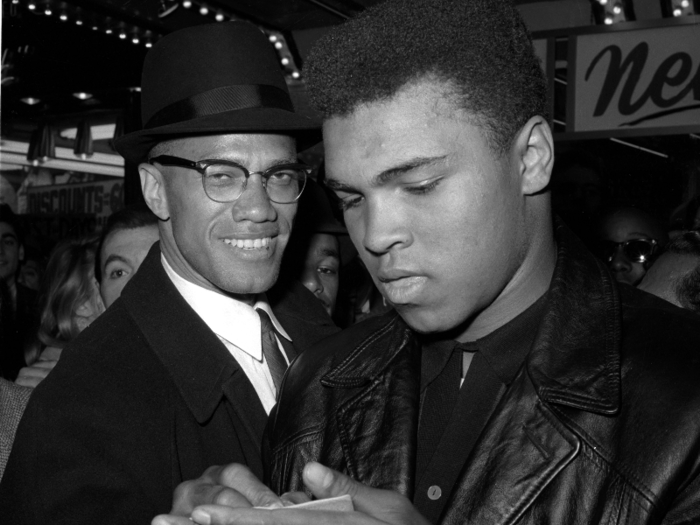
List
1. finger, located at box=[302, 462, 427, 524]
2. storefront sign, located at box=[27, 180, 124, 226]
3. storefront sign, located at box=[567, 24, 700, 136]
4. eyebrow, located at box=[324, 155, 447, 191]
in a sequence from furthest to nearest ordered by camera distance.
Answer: storefront sign, located at box=[27, 180, 124, 226] < storefront sign, located at box=[567, 24, 700, 136] < eyebrow, located at box=[324, 155, 447, 191] < finger, located at box=[302, 462, 427, 524]

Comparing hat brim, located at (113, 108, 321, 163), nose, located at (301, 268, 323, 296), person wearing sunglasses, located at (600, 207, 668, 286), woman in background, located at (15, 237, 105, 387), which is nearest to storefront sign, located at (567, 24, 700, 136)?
person wearing sunglasses, located at (600, 207, 668, 286)

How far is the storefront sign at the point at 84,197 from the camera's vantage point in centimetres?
642

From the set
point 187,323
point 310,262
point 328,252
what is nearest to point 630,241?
point 328,252

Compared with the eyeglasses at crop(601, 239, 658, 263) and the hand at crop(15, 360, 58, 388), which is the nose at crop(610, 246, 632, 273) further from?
the hand at crop(15, 360, 58, 388)

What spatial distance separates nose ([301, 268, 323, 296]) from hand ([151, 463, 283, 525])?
2474 mm

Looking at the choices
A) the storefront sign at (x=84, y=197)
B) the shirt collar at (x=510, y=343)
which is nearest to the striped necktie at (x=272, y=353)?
the shirt collar at (x=510, y=343)

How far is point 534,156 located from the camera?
1.56 meters

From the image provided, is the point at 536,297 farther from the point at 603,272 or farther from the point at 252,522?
the point at 252,522

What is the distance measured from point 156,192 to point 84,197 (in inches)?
A: 165

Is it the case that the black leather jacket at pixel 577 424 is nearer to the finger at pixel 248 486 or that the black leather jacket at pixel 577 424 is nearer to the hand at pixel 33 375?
the finger at pixel 248 486

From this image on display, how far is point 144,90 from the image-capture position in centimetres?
262

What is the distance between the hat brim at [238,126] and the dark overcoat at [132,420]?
45cm

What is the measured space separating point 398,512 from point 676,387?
492 mm

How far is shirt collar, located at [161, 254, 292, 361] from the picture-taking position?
2449mm
